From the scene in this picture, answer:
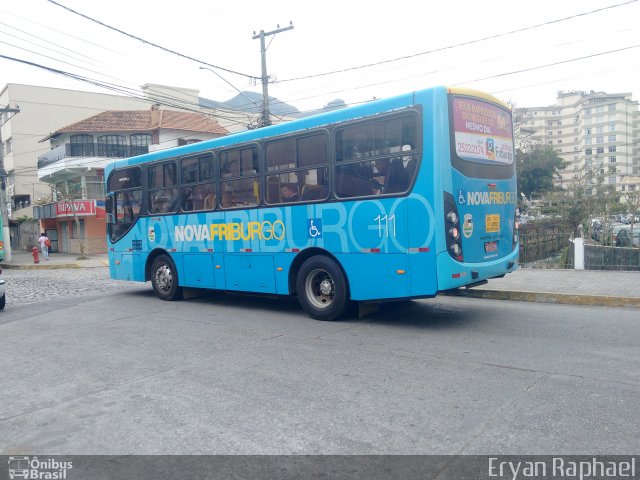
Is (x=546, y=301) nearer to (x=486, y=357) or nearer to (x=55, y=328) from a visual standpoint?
(x=486, y=357)

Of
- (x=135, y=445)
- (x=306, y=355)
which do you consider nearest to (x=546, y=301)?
(x=306, y=355)

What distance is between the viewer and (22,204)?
50562 millimetres

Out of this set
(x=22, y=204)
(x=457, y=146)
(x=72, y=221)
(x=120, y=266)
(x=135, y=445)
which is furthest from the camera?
(x=22, y=204)

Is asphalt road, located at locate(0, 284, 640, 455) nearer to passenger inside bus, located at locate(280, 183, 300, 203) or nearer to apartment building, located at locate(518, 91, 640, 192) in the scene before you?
passenger inside bus, located at locate(280, 183, 300, 203)

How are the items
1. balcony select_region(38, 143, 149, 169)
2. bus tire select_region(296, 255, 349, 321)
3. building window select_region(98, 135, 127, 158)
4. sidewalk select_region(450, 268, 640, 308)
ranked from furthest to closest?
building window select_region(98, 135, 127, 158) → balcony select_region(38, 143, 149, 169) → sidewalk select_region(450, 268, 640, 308) → bus tire select_region(296, 255, 349, 321)

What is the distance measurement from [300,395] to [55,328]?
5.84 metres

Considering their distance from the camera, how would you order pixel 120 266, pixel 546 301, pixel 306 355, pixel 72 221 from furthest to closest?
pixel 72 221 < pixel 120 266 < pixel 546 301 < pixel 306 355

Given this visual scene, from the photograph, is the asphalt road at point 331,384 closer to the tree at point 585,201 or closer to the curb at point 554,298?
the curb at point 554,298

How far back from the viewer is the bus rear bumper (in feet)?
24.8

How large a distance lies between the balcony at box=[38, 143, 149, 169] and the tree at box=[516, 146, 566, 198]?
25825 millimetres

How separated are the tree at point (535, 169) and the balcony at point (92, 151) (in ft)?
84.7

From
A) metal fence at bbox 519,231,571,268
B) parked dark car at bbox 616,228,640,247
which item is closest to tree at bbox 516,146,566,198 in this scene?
parked dark car at bbox 616,228,640,247

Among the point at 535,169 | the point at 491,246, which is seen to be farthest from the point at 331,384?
the point at 535,169

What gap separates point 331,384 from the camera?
219 inches
